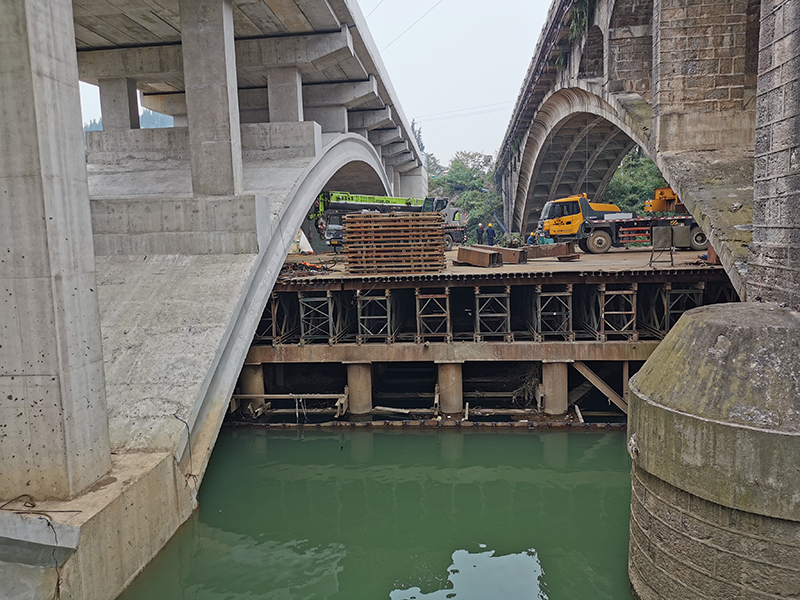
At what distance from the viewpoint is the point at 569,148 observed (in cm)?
2936

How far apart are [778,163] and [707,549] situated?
4966 millimetres

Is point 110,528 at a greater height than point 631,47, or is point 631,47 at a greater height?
point 631,47

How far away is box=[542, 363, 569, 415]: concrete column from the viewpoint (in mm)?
13492

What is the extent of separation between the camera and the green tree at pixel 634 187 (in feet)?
135

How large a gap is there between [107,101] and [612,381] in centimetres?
1577

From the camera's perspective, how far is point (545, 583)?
300 inches

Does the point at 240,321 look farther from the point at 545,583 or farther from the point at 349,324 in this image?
the point at 545,583

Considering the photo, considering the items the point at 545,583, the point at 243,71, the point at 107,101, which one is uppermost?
the point at 243,71

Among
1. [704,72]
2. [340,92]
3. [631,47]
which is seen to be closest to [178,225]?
[340,92]

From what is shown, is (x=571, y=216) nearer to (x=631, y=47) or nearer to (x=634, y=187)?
(x=631, y=47)

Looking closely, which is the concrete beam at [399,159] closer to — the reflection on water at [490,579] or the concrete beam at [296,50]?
the concrete beam at [296,50]

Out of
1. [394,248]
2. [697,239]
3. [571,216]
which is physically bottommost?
[697,239]

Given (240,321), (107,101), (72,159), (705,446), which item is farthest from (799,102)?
(107,101)

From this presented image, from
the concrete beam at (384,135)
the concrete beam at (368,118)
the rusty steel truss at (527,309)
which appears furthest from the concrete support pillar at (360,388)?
the concrete beam at (384,135)
